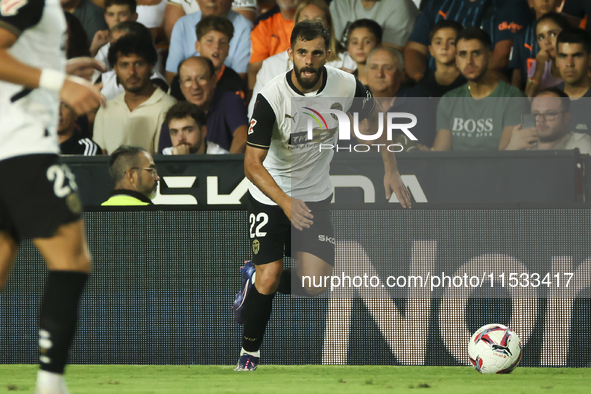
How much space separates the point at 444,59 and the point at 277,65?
1.66m

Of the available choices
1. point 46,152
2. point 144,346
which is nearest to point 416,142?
point 144,346

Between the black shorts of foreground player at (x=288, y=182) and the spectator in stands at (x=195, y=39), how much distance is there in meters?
3.04

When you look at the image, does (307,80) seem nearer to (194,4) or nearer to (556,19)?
(556,19)

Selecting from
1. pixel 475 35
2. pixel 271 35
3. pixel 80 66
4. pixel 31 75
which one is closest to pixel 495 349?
pixel 80 66

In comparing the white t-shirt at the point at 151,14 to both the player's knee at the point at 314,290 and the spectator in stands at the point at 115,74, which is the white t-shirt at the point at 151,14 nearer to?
the spectator in stands at the point at 115,74

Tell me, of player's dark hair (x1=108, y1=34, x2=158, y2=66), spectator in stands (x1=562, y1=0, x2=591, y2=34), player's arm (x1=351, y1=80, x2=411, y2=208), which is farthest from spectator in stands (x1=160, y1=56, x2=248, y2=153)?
spectator in stands (x1=562, y1=0, x2=591, y2=34)

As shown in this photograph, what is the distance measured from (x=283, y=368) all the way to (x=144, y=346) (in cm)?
99

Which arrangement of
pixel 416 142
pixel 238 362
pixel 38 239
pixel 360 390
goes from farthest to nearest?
1. pixel 416 142
2. pixel 238 362
3. pixel 360 390
4. pixel 38 239

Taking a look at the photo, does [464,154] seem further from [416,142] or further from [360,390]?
[360,390]

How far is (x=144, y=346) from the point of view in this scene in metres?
5.53

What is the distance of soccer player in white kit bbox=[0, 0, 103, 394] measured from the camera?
9.87 ft

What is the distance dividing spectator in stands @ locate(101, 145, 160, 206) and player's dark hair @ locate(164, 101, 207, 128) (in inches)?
58.0

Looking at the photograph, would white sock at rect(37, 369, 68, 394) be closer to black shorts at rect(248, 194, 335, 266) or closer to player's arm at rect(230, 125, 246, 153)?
black shorts at rect(248, 194, 335, 266)

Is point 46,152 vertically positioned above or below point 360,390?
above
